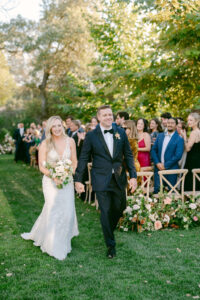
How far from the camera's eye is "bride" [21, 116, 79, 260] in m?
5.20

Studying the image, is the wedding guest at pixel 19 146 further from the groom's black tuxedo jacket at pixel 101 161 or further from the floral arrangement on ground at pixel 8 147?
the groom's black tuxedo jacket at pixel 101 161

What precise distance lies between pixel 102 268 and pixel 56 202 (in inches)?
49.1

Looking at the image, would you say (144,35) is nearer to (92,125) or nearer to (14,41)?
(92,125)

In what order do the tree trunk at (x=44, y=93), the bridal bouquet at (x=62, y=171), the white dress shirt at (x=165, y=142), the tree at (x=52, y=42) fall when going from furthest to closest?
the tree trunk at (x=44, y=93) < the tree at (x=52, y=42) < the white dress shirt at (x=165, y=142) < the bridal bouquet at (x=62, y=171)

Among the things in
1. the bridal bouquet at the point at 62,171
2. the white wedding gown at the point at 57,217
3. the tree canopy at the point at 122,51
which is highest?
the tree canopy at the point at 122,51

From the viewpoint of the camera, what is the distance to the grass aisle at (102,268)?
3910mm

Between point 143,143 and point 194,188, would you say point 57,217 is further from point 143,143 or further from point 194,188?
point 143,143

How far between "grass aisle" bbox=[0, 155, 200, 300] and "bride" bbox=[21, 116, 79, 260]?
0.20 meters

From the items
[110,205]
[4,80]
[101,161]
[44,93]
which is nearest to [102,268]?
[110,205]

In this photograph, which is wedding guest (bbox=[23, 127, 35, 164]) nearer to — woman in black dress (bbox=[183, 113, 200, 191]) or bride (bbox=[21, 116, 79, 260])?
woman in black dress (bbox=[183, 113, 200, 191])

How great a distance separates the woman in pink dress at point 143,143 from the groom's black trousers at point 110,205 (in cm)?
290

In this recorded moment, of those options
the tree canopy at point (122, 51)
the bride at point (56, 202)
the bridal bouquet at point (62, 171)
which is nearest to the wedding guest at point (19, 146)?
the tree canopy at point (122, 51)

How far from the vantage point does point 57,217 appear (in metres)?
5.25

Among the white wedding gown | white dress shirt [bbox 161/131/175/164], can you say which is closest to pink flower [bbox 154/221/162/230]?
white dress shirt [bbox 161/131/175/164]
